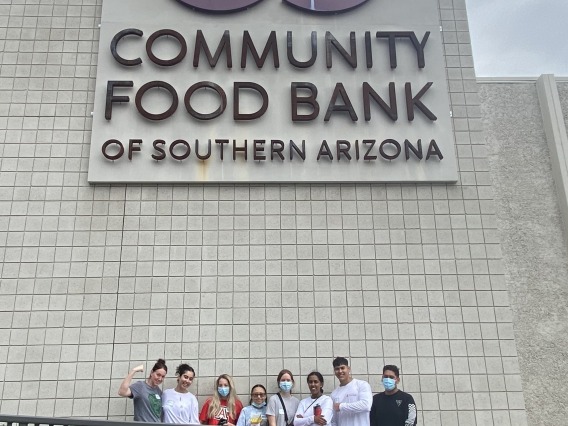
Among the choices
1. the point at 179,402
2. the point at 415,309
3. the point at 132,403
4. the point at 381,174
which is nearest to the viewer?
the point at 179,402

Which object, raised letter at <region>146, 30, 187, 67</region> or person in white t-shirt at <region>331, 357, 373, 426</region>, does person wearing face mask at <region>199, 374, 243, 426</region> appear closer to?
person in white t-shirt at <region>331, 357, 373, 426</region>

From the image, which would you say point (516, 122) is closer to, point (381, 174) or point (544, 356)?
point (381, 174)

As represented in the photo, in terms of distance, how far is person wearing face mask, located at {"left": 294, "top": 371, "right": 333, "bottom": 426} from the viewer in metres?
5.64

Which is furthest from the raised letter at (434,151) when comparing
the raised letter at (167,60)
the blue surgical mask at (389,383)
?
the raised letter at (167,60)

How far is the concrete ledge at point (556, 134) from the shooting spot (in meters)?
7.52

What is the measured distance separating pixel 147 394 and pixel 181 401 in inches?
13.3

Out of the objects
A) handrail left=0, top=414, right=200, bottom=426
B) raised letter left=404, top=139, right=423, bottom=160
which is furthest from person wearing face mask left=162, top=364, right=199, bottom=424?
raised letter left=404, top=139, right=423, bottom=160

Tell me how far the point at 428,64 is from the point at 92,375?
18.1ft

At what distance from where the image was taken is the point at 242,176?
7.17m

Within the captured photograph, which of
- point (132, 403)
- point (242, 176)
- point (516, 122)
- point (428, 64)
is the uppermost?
point (428, 64)

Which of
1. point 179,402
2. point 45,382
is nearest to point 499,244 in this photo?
point 179,402

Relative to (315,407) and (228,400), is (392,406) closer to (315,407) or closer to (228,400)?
(315,407)

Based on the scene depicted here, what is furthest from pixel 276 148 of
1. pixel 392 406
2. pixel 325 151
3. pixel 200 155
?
pixel 392 406

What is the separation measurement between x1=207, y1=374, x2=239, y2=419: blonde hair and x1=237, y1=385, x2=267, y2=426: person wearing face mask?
0.47 feet
